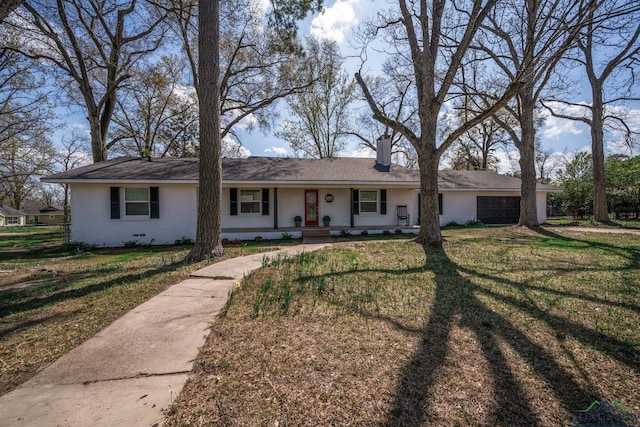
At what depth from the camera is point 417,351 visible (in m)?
2.65

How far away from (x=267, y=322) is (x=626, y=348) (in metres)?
3.71

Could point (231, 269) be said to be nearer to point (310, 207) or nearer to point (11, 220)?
point (310, 207)

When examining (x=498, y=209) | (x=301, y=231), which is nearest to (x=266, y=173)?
(x=301, y=231)

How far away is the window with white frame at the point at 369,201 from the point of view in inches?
538

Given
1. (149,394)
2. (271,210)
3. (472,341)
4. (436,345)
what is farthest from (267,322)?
(271,210)

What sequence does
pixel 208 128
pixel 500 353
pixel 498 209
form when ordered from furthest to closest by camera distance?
1. pixel 498 209
2. pixel 208 128
3. pixel 500 353

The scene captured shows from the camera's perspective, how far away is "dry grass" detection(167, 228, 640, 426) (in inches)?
74.9

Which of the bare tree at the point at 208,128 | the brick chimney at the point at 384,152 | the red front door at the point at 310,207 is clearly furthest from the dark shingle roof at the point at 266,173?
the bare tree at the point at 208,128

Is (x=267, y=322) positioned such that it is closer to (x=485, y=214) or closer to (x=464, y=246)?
(x=464, y=246)

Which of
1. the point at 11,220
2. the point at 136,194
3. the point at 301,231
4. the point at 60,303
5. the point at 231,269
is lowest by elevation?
the point at 60,303

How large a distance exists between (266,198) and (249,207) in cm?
90

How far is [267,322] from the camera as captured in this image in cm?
324

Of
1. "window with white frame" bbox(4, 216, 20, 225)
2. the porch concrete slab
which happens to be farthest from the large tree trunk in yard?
"window with white frame" bbox(4, 216, 20, 225)

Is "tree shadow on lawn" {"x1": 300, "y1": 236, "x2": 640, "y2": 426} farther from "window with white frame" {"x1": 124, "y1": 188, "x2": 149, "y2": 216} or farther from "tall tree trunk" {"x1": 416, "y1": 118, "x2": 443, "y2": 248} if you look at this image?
"window with white frame" {"x1": 124, "y1": 188, "x2": 149, "y2": 216}
